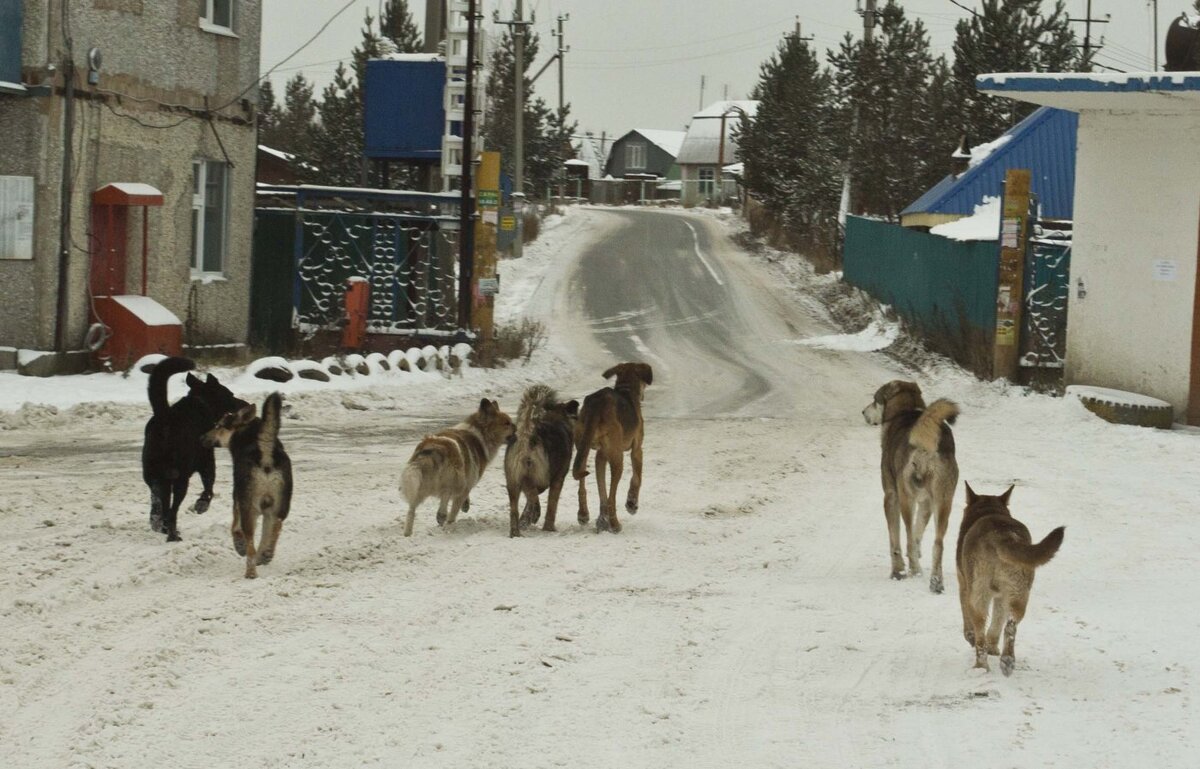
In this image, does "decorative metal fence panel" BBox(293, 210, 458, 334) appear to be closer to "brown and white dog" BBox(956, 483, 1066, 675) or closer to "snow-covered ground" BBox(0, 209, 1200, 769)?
"snow-covered ground" BBox(0, 209, 1200, 769)

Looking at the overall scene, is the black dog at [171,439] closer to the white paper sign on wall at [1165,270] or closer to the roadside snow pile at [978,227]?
the white paper sign on wall at [1165,270]

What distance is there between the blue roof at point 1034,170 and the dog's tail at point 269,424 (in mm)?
28630

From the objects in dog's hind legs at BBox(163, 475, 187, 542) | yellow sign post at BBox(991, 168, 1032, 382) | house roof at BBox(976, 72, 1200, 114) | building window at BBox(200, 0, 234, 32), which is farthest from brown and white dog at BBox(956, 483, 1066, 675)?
building window at BBox(200, 0, 234, 32)

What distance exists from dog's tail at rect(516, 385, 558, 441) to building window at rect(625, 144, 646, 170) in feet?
415

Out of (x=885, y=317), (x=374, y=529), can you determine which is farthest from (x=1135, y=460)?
(x=885, y=317)

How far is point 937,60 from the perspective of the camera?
51781 millimetres

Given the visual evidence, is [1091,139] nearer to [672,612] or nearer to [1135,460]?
[1135,460]

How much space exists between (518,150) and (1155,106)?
3669 cm

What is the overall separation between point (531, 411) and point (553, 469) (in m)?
0.48

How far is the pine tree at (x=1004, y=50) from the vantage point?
45.0 m

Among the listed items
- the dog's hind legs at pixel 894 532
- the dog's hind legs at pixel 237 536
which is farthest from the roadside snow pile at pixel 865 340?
the dog's hind legs at pixel 237 536

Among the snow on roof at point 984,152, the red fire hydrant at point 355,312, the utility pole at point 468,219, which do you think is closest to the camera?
the red fire hydrant at point 355,312

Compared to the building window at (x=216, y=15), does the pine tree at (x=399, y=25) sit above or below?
above

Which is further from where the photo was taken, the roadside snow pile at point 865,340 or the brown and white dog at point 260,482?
the roadside snow pile at point 865,340
